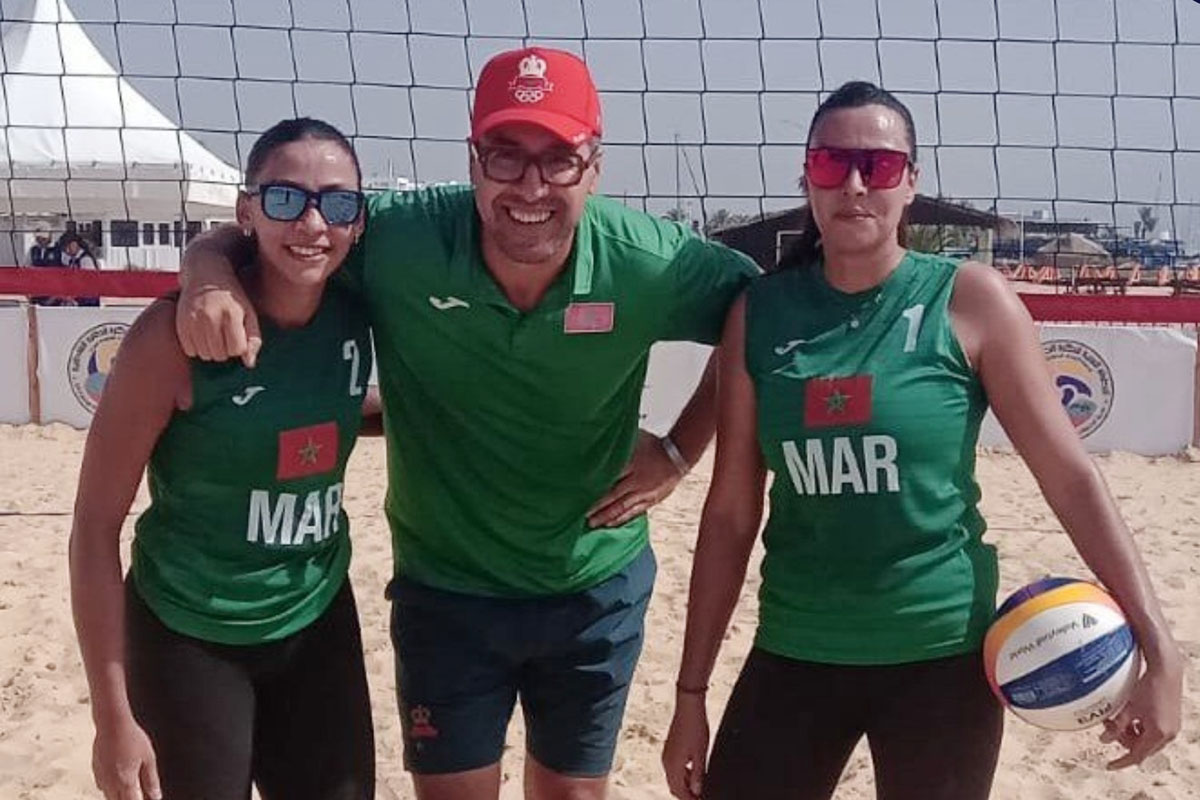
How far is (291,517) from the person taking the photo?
2031 mm

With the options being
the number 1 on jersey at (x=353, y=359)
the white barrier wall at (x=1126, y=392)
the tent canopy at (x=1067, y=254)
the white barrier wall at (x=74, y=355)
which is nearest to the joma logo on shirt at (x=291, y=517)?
the number 1 on jersey at (x=353, y=359)

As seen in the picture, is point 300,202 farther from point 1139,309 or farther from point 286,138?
point 1139,309

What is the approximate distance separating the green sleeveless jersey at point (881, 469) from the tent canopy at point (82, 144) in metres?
11.1

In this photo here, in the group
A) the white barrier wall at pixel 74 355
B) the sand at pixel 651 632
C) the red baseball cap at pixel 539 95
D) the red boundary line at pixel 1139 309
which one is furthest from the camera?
the white barrier wall at pixel 74 355

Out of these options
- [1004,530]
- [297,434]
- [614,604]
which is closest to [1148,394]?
[1004,530]

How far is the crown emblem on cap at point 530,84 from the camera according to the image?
2031 mm

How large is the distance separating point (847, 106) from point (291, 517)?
3.52 ft

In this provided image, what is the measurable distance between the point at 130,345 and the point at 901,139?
3.93ft

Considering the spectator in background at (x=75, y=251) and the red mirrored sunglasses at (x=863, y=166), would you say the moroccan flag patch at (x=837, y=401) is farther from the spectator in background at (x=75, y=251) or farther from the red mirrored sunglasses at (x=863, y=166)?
the spectator in background at (x=75, y=251)

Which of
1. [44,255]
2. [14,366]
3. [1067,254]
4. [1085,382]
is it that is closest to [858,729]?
[1085,382]

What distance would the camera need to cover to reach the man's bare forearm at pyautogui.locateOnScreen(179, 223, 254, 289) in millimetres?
2016

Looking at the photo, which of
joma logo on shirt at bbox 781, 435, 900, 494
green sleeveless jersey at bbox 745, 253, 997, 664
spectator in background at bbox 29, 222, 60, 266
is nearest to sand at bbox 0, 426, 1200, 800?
green sleeveless jersey at bbox 745, 253, 997, 664

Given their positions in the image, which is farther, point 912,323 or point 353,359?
point 353,359

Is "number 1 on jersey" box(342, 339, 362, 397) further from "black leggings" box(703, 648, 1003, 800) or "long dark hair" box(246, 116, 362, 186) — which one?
"black leggings" box(703, 648, 1003, 800)
